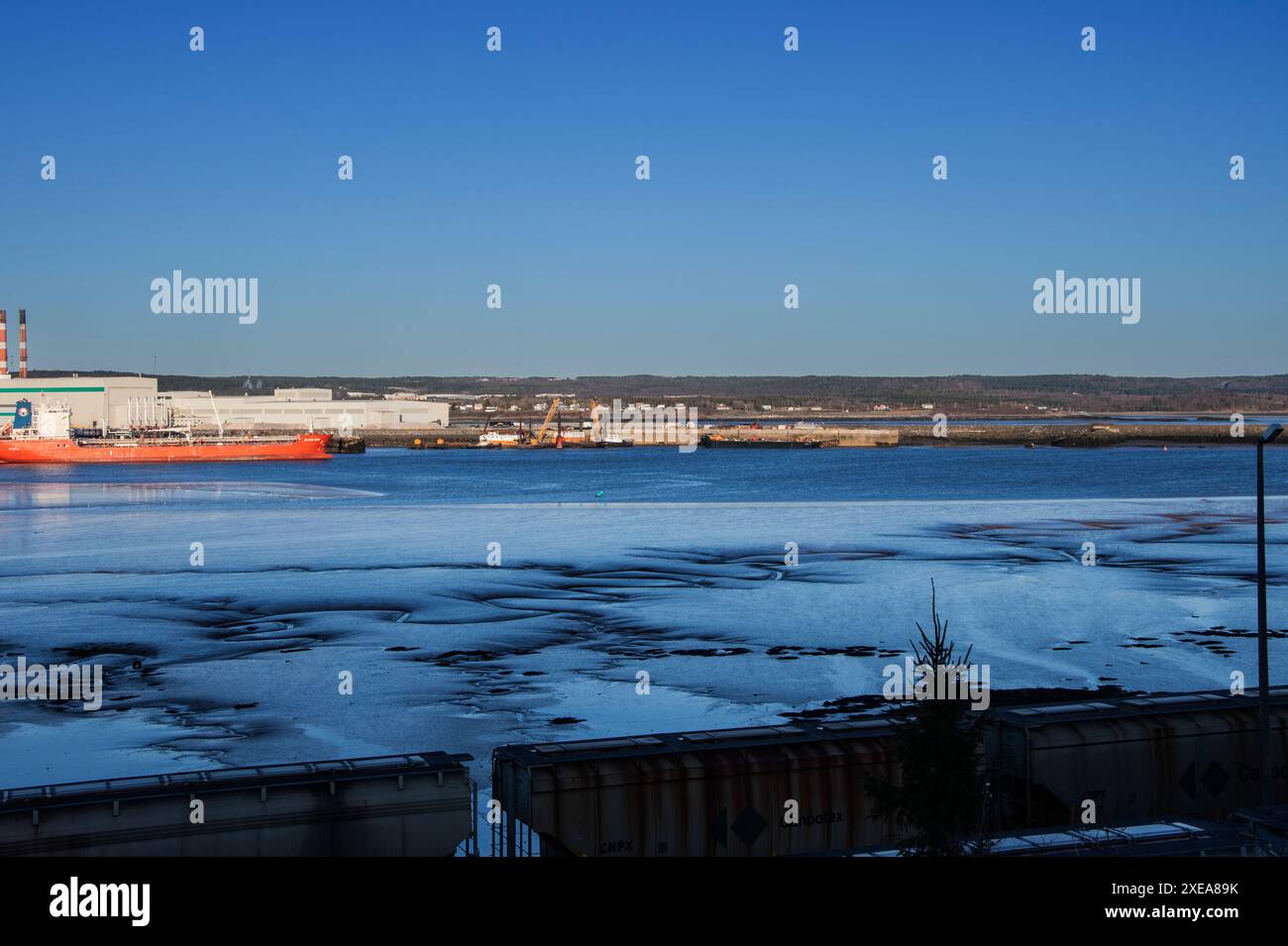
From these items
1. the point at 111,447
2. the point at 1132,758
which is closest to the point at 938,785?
the point at 1132,758

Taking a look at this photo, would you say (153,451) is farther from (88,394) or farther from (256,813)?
(256,813)

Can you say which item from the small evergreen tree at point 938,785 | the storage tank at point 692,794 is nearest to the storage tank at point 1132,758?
the storage tank at point 692,794

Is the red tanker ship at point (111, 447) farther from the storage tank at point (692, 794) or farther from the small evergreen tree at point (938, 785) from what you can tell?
the small evergreen tree at point (938, 785)

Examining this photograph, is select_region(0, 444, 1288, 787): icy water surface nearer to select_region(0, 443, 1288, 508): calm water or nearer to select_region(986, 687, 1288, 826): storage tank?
select_region(0, 443, 1288, 508): calm water

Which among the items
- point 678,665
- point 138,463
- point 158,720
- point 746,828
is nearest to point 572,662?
point 678,665

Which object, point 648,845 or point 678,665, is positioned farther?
point 678,665
